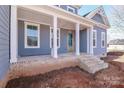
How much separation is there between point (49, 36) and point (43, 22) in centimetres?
134

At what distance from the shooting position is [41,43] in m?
9.77

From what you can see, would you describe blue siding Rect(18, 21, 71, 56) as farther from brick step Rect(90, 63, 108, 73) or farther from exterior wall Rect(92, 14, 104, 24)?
exterior wall Rect(92, 14, 104, 24)

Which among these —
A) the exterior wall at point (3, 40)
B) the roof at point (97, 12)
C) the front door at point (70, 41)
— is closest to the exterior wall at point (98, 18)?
the roof at point (97, 12)

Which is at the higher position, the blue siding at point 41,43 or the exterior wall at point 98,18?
the exterior wall at point 98,18

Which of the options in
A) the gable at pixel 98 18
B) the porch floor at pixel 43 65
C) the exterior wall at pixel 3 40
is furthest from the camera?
the gable at pixel 98 18

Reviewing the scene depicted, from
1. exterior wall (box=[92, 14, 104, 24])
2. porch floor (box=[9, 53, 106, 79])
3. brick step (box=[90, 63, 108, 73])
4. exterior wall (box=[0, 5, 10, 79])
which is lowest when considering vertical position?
brick step (box=[90, 63, 108, 73])

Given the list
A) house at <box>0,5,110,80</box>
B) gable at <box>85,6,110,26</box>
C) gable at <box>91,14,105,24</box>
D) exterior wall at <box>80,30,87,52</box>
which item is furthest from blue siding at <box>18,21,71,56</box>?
gable at <box>91,14,105,24</box>

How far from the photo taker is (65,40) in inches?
478

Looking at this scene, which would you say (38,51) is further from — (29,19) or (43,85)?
(43,85)

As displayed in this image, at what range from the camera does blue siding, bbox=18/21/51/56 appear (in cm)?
831

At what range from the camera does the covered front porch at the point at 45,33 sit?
252 inches

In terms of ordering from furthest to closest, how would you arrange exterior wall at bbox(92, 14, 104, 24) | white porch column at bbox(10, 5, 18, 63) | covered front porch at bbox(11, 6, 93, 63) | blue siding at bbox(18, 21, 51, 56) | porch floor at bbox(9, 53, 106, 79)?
exterior wall at bbox(92, 14, 104, 24), blue siding at bbox(18, 21, 51, 56), covered front porch at bbox(11, 6, 93, 63), porch floor at bbox(9, 53, 106, 79), white porch column at bbox(10, 5, 18, 63)

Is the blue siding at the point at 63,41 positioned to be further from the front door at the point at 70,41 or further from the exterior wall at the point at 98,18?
the exterior wall at the point at 98,18
